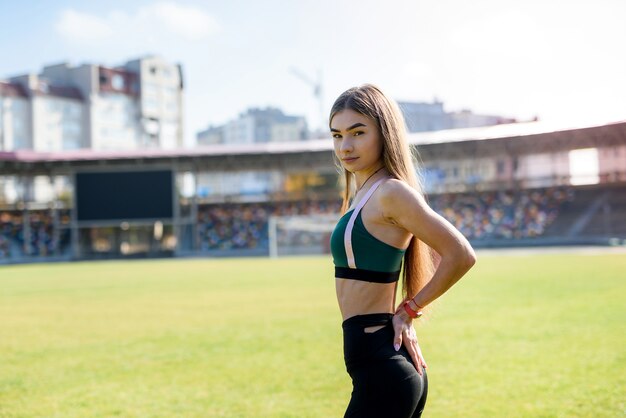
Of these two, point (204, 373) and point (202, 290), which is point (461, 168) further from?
point (204, 373)

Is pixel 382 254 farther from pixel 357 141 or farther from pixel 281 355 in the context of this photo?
pixel 281 355

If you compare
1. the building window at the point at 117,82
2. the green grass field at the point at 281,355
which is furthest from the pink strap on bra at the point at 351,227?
the building window at the point at 117,82

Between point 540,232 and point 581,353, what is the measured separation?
1552 inches

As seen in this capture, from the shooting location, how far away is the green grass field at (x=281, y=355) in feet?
20.7

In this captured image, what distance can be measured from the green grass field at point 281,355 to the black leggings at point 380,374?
2.17ft

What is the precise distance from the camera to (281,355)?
347 inches

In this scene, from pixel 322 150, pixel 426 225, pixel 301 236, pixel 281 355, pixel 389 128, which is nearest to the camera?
pixel 426 225

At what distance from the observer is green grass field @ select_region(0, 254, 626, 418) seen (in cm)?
630

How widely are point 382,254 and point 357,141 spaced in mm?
476

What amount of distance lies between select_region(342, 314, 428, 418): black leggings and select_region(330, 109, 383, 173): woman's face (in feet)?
2.06

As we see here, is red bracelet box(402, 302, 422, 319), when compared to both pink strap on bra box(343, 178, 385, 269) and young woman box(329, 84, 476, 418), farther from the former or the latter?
pink strap on bra box(343, 178, 385, 269)

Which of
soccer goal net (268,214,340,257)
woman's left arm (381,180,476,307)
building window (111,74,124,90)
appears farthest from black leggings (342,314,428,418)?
building window (111,74,124,90)

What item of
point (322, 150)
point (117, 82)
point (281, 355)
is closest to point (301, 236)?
point (322, 150)

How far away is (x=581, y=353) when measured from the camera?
8.30 metres
